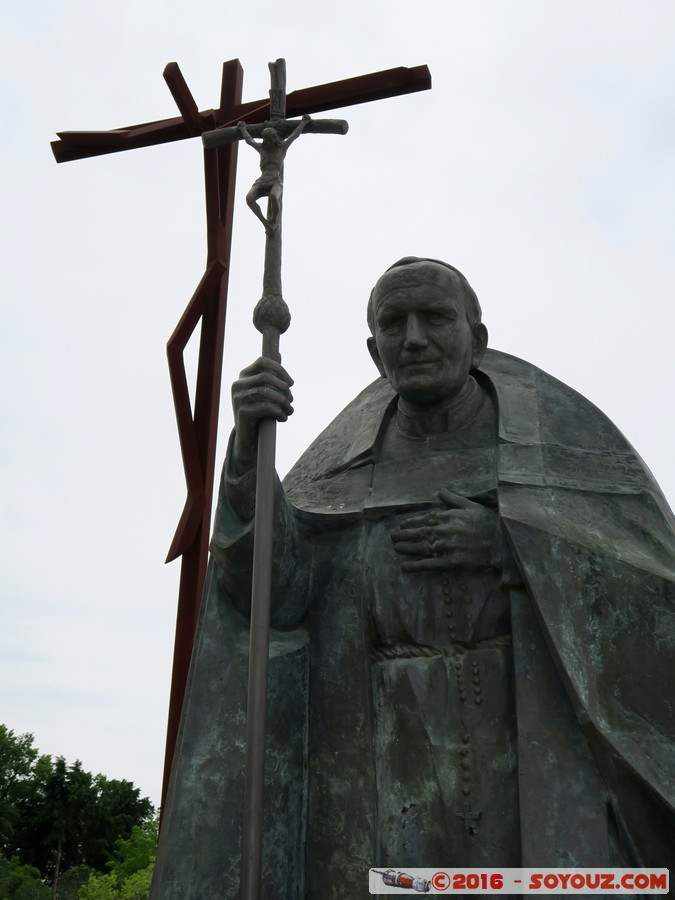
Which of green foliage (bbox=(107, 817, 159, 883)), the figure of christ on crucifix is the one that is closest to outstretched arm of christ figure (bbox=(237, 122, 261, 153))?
the figure of christ on crucifix

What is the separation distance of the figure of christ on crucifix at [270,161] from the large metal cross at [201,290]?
83.1 inches

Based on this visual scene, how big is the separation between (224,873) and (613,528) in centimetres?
215

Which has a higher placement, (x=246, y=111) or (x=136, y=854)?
(x=246, y=111)

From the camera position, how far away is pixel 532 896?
11.7ft

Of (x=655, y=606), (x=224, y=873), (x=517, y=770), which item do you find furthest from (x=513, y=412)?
(x=224, y=873)

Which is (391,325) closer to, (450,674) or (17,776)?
(450,674)

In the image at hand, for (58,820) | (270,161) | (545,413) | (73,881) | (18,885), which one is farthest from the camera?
(58,820)

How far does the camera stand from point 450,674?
4152 millimetres

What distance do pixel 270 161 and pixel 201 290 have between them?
3.52 m

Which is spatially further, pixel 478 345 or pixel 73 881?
pixel 73 881

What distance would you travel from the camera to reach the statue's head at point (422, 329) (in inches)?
180

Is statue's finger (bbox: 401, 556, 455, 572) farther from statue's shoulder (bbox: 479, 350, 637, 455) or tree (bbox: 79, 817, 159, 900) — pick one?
tree (bbox: 79, 817, 159, 900)

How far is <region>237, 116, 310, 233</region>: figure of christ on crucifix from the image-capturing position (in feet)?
14.2

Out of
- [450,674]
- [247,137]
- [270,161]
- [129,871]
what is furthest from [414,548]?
[129,871]
